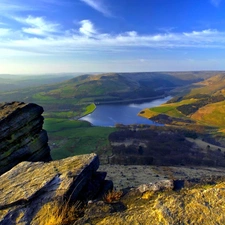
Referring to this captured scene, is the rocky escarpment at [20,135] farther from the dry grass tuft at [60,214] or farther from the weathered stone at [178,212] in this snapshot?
the weathered stone at [178,212]

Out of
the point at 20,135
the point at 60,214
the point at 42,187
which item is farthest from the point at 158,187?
the point at 20,135

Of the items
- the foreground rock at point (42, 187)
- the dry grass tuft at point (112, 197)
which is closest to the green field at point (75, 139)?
the foreground rock at point (42, 187)

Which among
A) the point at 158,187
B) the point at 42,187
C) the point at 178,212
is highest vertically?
the point at 178,212

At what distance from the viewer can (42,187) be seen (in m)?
10.2

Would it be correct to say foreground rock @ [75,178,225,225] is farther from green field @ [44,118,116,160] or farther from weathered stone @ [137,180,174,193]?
green field @ [44,118,116,160]

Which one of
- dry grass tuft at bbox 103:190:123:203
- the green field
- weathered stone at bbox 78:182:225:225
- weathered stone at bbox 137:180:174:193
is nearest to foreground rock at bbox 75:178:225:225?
weathered stone at bbox 78:182:225:225

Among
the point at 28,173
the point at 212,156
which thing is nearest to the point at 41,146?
the point at 28,173

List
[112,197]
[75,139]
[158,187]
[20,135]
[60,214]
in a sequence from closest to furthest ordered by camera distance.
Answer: [60,214] < [112,197] < [158,187] < [20,135] < [75,139]

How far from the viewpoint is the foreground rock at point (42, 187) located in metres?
8.96

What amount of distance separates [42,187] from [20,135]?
373 inches

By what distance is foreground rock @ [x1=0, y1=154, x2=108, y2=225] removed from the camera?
8.96 metres

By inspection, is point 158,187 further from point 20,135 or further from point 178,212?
point 20,135

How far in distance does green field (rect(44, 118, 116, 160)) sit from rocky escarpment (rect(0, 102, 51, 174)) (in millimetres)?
66212

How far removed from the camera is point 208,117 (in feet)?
541
